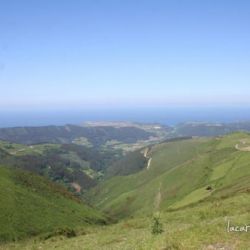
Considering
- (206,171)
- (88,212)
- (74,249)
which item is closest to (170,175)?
(206,171)

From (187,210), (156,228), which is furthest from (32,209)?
(156,228)

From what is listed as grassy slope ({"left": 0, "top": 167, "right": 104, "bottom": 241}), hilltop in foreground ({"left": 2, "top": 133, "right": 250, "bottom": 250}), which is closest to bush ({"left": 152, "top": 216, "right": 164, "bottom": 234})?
hilltop in foreground ({"left": 2, "top": 133, "right": 250, "bottom": 250})

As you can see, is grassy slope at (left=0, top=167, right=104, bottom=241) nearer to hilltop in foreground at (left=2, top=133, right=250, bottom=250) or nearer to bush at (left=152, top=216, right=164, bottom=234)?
hilltop in foreground at (left=2, top=133, right=250, bottom=250)

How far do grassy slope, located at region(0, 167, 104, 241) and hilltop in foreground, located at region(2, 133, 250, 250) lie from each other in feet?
36.4

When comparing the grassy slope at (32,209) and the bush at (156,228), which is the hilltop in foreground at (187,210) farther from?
the grassy slope at (32,209)

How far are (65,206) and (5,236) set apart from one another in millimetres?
26245

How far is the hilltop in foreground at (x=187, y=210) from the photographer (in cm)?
2275

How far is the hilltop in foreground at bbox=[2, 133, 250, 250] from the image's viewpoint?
896 inches

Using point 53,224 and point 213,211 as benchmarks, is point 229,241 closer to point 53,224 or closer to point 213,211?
point 213,211

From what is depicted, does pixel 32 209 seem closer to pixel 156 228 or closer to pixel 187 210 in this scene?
pixel 187 210

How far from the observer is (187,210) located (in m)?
48.2

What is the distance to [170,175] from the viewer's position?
16125 cm

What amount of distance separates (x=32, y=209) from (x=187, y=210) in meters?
34.7

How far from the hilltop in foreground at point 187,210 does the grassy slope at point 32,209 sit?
36.4ft
